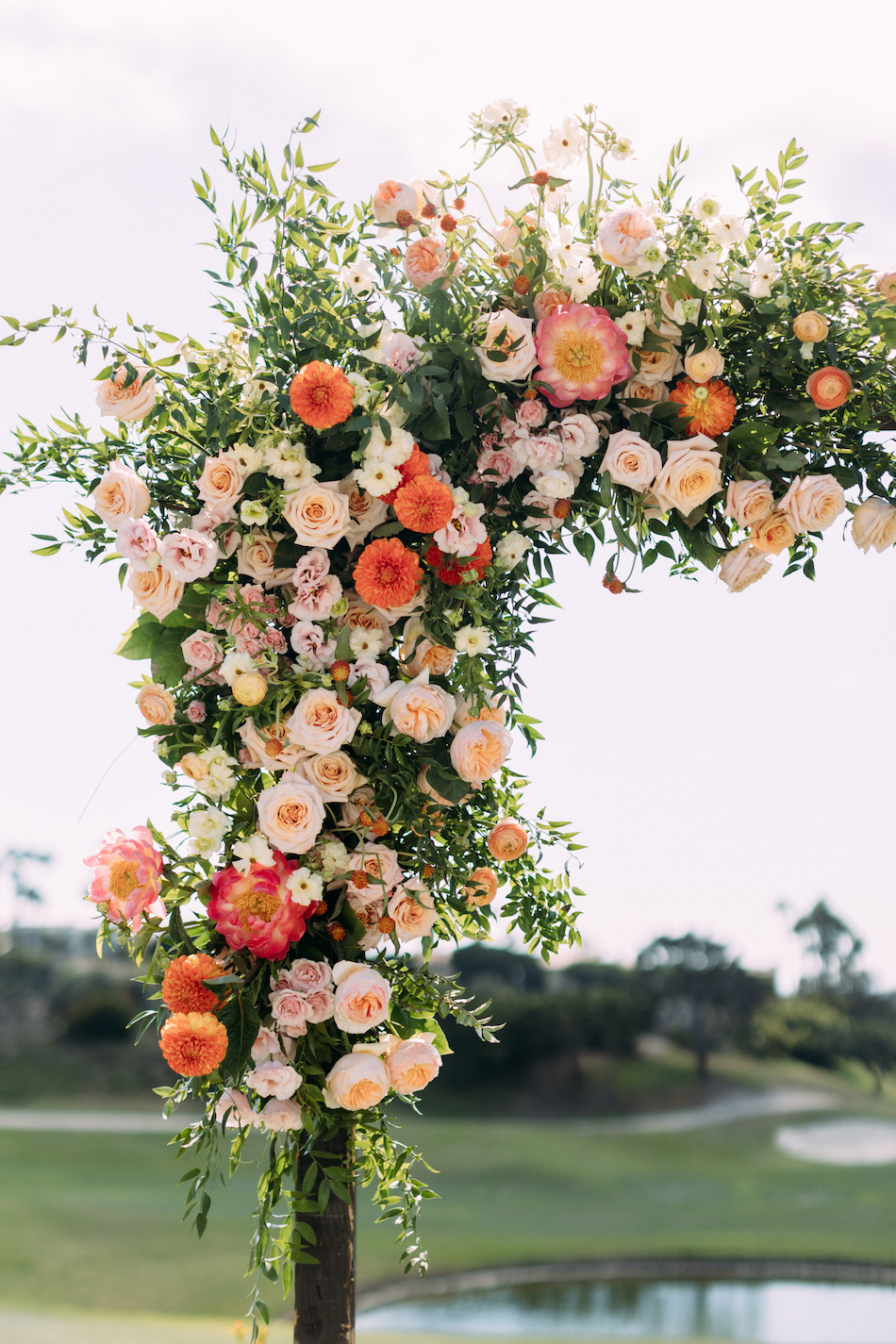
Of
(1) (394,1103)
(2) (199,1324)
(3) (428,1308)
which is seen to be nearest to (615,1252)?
(3) (428,1308)

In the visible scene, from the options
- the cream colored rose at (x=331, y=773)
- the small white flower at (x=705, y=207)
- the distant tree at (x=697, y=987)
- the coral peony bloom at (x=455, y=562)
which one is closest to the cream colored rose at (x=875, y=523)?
the small white flower at (x=705, y=207)

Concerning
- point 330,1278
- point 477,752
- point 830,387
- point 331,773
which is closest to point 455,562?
point 477,752

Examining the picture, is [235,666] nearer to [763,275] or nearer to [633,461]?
[633,461]

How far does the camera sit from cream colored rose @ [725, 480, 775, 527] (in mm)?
2051

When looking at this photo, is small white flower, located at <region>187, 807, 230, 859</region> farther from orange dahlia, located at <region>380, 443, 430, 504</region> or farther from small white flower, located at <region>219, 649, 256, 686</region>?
orange dahlia, located at <region>380, 443, 430, 504</region>

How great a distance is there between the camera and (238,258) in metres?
2.09

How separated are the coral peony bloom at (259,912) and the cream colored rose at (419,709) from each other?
0.37 metres

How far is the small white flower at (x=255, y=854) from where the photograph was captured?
1973mm

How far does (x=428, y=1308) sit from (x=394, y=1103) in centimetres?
842

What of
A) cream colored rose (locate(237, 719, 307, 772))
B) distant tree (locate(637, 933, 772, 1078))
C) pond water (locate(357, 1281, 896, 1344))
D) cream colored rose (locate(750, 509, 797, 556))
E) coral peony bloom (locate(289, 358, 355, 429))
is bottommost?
pond water (locate(357, 1281, 896, 1344))

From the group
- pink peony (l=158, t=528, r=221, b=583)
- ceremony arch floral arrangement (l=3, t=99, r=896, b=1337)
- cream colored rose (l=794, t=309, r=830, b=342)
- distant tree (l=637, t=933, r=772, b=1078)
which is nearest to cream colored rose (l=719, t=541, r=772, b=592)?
ceremony arch floral arrangement (l=3, t=99, r=896, b=1337)

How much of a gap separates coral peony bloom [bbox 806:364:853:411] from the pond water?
8.42 meters

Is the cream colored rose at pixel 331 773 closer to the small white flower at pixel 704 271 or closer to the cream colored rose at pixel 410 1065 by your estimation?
the cream colored rose at pixel 410 1065

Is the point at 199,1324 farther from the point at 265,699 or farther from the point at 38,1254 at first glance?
the point at 265,699
